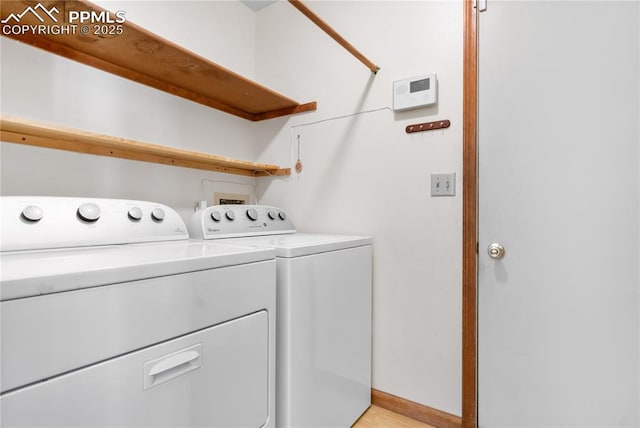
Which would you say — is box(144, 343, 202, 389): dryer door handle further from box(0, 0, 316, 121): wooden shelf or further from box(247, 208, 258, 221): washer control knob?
box(0, 0, 316, 121): wooden shelf

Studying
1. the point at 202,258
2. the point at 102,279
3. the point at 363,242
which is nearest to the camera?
the point at 102,279

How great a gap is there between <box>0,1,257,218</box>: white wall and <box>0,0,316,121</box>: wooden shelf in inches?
1.9

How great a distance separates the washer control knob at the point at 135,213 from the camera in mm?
1274

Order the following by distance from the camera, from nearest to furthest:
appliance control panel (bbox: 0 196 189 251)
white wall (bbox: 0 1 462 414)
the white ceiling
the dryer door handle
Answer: the dryer door handle
appliance control panel (bbox: 0 196 189 251)
white wall (bbox: 0 1 462 414)
the white ceiling

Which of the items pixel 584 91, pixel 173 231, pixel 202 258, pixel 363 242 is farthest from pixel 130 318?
pixel 584 91

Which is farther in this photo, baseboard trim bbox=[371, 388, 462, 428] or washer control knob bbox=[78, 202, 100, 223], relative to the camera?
baseboard trim bbox=[371, 388, 462, 428]

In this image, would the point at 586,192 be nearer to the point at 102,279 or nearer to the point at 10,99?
the point at 102,279

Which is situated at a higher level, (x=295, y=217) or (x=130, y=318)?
(x=295, y=217)

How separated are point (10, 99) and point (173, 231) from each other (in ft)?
2.59

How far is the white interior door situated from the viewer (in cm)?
116

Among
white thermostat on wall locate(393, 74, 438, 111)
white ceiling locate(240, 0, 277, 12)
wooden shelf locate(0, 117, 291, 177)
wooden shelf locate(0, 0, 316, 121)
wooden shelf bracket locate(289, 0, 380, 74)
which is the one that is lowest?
wooden shelf locate(0, 117, 291, 177)

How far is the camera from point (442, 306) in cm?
149

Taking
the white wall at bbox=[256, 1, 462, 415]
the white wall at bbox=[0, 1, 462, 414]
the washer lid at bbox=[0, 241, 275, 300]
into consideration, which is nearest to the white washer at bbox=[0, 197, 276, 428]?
the washer lid at bbox=[0, 241, 275, 300]

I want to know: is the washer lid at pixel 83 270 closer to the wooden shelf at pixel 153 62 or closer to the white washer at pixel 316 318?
the white washer at pixel 316 318
